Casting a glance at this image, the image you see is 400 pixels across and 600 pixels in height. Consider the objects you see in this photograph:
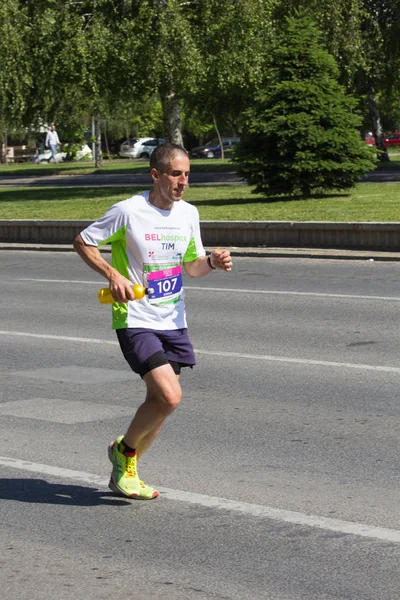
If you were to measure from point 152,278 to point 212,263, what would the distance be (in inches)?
12.4

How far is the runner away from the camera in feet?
19.7

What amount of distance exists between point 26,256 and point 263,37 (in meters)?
13.8

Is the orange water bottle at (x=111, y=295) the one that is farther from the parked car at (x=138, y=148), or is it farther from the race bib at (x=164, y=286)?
the parked car at (x=138, y=148)

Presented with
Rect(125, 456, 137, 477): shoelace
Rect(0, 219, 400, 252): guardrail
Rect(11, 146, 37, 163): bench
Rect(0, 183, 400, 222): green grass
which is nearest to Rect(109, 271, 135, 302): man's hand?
Rect(125, 456, 137, 477): shoelace

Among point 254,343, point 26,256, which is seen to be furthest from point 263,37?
point 254,343

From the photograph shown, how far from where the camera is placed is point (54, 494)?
6402 millimetres

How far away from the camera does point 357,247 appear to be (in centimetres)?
1906

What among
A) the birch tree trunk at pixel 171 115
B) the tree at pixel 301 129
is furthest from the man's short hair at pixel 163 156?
the birch tree trunk at pixel 171 115

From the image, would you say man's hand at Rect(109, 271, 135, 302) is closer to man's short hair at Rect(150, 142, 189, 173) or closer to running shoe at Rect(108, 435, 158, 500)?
man's short hair at Rect(150, 142, 189, 173)

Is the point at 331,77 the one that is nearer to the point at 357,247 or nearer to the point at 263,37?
the point at 263,37

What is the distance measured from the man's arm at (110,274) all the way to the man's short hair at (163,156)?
52 centimetres

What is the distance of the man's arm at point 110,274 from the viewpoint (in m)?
5.72

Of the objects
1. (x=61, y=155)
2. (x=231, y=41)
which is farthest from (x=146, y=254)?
(x=61, y=155)

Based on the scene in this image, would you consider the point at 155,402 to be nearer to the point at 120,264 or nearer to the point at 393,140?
the point at 120,264
